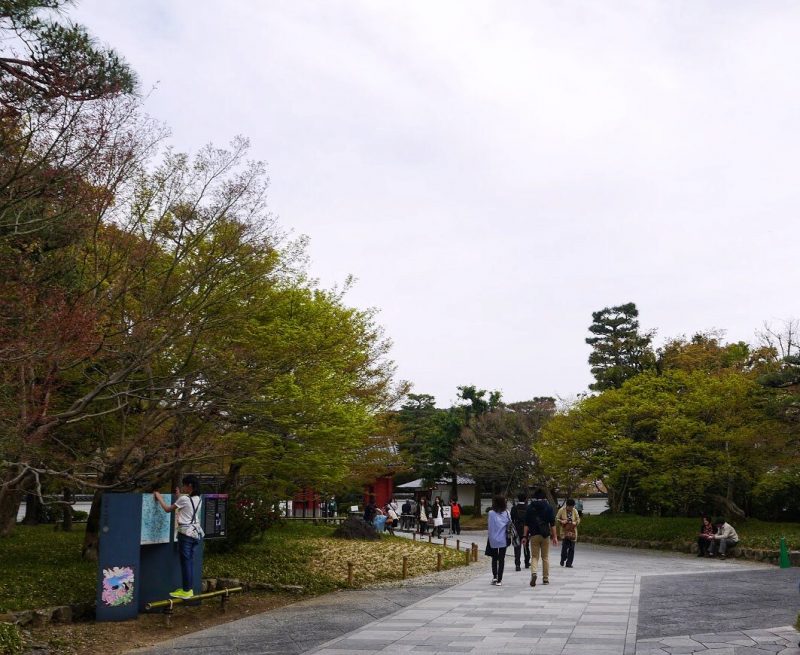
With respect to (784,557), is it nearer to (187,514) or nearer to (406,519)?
(187,514)

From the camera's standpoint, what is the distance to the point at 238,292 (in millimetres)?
13500

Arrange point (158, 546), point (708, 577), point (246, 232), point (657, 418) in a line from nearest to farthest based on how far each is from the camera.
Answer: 1. point (158, 546)
2. point (246, 232)
3. point (708, 577)
4. point (657, 418)

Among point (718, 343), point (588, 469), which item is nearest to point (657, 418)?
point (588, 469)

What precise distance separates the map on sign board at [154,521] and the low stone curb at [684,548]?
1664 cm

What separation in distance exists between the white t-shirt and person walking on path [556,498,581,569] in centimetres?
948

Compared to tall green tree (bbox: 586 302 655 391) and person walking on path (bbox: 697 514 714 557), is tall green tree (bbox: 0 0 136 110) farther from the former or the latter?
tall green tree (bbox: 586 302 655 391)

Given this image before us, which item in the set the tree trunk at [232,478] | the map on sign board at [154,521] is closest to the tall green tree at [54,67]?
the map on sign board at [154,521]

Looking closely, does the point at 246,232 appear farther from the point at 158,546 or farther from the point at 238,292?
the point at 158,546

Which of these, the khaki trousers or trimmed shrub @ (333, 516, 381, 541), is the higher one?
the khaki trousers

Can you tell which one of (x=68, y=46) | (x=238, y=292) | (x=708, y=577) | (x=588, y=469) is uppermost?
(x=68, y=46)

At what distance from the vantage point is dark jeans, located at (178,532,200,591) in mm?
11305

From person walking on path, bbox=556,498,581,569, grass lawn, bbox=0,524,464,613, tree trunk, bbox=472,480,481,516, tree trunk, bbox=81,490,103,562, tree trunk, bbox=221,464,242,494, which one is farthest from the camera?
tree trunk, bbox=472,480,481,516

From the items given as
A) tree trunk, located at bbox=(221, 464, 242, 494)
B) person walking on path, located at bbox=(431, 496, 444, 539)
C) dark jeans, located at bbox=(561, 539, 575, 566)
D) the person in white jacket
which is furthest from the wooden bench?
person walking on path, located at bbox=(431, 496, 444, 539)

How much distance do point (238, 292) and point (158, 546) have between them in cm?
437
